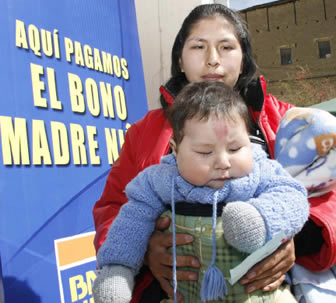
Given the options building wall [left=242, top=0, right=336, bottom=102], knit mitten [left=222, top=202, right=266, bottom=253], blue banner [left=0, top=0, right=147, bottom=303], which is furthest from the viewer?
building wall [left=242, top=0, right=336, bottom=102]

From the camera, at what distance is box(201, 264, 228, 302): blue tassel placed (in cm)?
97

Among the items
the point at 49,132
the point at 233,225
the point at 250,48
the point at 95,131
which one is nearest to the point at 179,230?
the point at 233,225

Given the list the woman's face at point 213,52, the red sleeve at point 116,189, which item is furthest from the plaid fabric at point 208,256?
the woman's face at point 213,52

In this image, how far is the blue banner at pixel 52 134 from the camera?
1.88 meters

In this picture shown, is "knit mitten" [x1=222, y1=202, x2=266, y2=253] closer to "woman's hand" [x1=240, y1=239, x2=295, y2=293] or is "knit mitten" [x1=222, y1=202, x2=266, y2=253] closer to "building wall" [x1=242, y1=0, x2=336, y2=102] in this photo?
"woman's hand" [x1=240, y1=239, x2=295, y2=293]

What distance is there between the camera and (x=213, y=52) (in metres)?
1.37

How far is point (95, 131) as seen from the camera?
2527 mm

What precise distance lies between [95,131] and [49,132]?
1.40 ft

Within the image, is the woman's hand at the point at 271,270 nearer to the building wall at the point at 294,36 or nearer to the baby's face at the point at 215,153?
the baby's face at the point at 215,153

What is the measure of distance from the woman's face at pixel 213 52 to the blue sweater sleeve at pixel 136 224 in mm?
466

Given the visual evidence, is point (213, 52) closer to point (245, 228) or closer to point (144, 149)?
point (144, 149)

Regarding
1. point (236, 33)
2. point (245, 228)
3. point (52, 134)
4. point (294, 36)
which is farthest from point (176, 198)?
point (294, 36)

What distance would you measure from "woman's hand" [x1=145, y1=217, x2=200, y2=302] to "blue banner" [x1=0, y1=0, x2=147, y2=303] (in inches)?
39.2

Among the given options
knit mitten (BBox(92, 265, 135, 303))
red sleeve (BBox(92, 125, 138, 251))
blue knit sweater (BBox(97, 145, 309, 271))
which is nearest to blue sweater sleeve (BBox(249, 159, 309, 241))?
blue knit sweater (BBox(97, 145, 309, 271))
